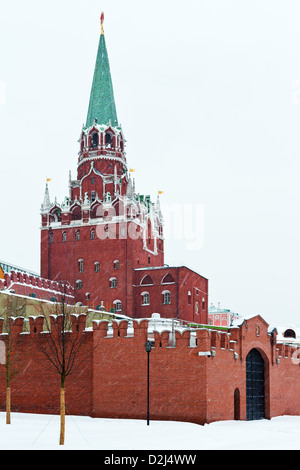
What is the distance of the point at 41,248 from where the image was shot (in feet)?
260

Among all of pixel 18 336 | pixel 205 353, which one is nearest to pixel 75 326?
pixel 18 336

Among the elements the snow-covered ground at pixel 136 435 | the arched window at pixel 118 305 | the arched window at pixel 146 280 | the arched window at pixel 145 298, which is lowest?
the snow-covered ground at pixel 136 435

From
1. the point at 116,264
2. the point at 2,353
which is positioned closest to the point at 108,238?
the point at 116,264

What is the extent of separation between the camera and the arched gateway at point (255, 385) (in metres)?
41.0

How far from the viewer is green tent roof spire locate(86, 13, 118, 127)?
82.9 metres

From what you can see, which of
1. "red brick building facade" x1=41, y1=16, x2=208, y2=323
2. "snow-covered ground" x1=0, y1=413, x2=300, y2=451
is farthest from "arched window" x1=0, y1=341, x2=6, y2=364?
"red brick building facade" x1=41, y1=16, x2=208, y2=323

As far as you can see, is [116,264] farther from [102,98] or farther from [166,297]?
[102,98]

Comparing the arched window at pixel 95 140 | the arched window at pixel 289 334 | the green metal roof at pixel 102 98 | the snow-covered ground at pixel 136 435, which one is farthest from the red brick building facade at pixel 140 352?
the green metal roof at pixel 102 98

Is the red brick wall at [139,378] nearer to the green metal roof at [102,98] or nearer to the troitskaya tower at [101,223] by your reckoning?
the troitskaya tower at [101,223]

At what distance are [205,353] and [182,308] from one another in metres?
37.2

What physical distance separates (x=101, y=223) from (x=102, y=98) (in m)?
18.4

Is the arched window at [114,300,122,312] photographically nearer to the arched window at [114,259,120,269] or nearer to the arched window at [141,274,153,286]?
the arched window at [141,274,153,286]

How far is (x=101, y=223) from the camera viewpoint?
248ft
